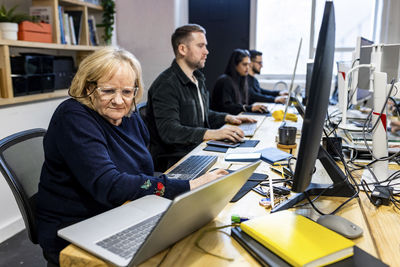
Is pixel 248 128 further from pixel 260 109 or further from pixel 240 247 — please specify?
pixel 240 247

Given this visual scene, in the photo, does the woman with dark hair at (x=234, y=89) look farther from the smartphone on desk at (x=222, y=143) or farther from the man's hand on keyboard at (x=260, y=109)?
the smartphone on desk at (x=222, y=143)

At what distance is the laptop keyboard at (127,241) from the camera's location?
72 cm

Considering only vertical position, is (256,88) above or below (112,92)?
below

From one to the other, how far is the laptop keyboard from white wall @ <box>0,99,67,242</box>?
1.87 m

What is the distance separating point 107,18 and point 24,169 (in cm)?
260

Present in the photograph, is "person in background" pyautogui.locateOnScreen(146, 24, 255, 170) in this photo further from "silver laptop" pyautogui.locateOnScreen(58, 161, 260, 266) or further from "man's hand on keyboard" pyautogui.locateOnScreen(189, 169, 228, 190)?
"silver laptop" pyautogui.locateOnScreen(58, 161, 260, 266)

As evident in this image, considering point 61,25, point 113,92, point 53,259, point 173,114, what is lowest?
point 53,259

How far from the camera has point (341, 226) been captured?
81cm

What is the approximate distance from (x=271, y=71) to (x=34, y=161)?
171 inches

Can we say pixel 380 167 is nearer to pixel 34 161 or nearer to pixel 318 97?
pixel 318 97

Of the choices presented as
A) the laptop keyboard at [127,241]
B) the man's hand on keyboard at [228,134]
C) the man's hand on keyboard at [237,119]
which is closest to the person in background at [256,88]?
the man's hand on keyboard at [237,119]

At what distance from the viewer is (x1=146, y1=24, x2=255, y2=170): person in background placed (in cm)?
199

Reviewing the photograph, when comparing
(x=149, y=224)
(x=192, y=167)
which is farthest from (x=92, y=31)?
(x=149, y=224)

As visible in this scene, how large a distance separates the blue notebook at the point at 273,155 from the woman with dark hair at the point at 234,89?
5.06 feet
